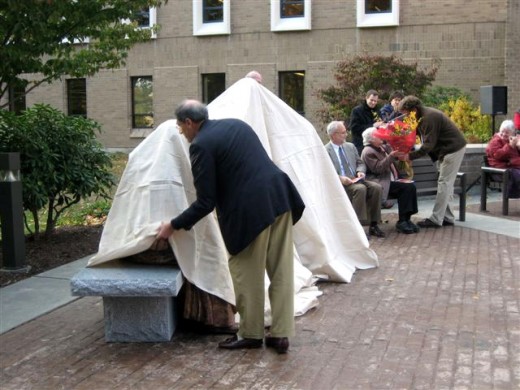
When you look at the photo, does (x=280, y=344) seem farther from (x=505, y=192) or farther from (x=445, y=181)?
(x=505, y=192)

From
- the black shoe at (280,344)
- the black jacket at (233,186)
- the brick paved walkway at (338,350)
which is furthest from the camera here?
the black shoe at (280,344)

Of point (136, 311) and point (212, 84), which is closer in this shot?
point (136, 311)

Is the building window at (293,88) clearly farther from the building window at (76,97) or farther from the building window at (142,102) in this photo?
the building window at (76,97)

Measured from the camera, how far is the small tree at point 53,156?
913 centimetres

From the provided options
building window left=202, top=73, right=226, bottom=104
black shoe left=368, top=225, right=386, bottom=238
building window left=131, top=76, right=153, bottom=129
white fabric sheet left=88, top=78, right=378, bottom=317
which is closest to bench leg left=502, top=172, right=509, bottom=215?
black shoe left=368, top=225, right=386, bottom=238

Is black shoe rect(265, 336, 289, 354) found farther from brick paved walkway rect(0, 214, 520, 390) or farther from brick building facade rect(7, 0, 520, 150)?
brick building facade rect(7, 0, 520, 150)

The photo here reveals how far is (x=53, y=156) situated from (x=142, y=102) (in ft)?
62.8

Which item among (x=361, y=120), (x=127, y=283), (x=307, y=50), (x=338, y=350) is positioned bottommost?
(x=338, y=350)

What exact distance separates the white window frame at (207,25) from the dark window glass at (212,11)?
157 millimetres

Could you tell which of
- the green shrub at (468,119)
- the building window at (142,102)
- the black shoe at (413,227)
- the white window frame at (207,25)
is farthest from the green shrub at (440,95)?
the black shoe at (413,227)

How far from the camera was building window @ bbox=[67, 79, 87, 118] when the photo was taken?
28.8 m

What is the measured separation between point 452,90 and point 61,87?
14695 millimetres

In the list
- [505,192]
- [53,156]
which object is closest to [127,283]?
[53,156]

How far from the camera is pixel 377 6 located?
2461cm
